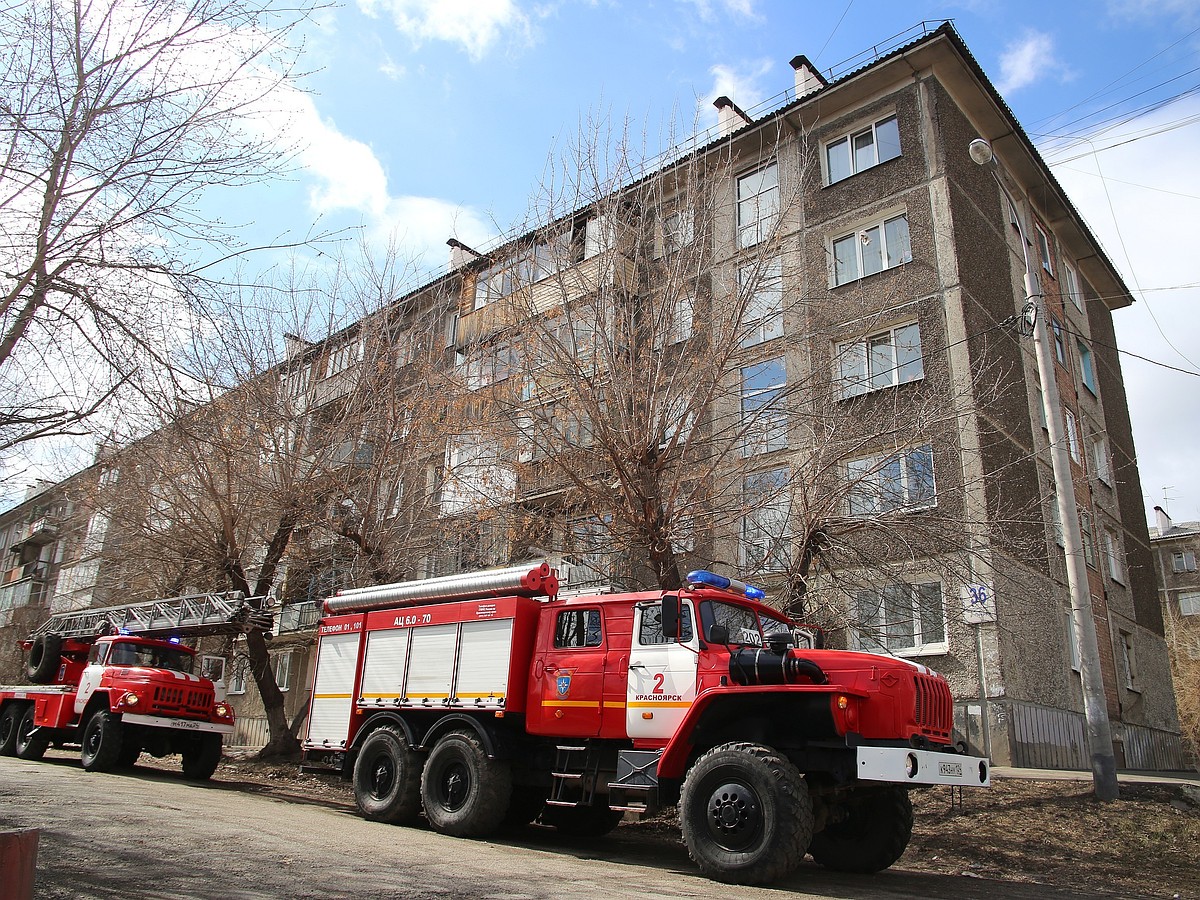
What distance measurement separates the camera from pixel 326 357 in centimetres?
1844

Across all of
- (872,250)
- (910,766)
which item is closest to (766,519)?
(910,766)

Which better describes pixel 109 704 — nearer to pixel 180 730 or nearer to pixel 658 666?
pixel 180 730

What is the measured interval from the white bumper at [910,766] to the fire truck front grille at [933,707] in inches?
13.3

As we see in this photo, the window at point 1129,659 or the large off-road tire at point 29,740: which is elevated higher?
the window at point 1129,659

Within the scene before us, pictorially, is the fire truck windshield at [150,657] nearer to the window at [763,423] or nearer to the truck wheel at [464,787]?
the truck wheel at [464,787]

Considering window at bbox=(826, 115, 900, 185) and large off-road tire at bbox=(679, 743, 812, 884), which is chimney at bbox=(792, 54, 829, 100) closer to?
window at bbox=(826, 115, 900, 185)

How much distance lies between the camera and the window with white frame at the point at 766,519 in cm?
1202

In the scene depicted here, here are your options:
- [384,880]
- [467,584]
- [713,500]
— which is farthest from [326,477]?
[384,880]

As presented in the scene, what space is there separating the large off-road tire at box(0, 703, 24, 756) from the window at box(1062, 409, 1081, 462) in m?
24.4

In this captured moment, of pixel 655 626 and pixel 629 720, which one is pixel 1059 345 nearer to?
pixel 655 626

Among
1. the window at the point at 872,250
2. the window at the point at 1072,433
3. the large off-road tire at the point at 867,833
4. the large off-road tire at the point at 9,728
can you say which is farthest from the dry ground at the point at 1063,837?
the large off-road tire at the point at 9,728

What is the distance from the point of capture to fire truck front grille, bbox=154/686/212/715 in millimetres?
14922

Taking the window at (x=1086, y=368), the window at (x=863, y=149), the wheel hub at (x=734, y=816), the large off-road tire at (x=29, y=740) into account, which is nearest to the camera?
the wheel hub at (x=734, y=816)

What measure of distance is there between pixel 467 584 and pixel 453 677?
44.2 inches
